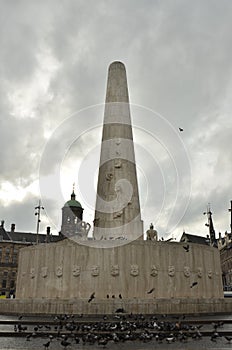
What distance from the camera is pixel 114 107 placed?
2195cm

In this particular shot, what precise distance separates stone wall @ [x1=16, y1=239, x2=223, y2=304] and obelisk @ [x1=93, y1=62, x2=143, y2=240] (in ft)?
9.70

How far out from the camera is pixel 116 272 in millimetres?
14781

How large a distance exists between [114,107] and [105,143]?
2435 mm

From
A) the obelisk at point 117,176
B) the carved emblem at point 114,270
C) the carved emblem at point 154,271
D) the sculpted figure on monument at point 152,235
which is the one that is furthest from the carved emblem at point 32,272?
the sculpted figure on monument at point 152,235

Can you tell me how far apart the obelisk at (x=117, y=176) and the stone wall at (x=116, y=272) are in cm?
296

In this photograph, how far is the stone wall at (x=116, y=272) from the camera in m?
14.8

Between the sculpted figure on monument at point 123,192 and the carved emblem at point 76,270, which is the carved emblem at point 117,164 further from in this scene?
the carved emblem at point 76,270

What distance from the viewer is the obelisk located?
19031 millimetres

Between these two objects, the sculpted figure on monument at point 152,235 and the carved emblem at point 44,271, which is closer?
the carved emblem at point 44,271

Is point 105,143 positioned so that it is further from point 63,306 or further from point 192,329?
point 192,329

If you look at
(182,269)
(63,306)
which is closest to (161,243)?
(182,269)

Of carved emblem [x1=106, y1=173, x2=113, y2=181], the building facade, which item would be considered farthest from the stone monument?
the building facade

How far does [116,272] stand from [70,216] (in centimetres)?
5558

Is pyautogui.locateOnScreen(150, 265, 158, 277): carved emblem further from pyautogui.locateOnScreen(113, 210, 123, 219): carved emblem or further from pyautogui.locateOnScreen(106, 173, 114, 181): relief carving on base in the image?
pyautogui.locateOnScreen(106, 173, 114, 181): relief carving on base
